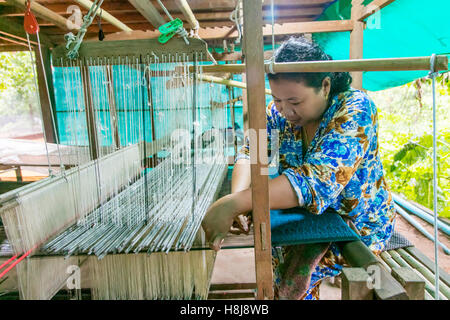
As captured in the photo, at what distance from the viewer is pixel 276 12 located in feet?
10.8

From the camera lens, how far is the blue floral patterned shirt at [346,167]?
0.85 metres

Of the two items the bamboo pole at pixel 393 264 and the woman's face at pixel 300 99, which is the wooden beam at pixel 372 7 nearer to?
the woman's face at pixel 300 99

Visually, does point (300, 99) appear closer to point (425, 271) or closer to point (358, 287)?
point (358, 287)

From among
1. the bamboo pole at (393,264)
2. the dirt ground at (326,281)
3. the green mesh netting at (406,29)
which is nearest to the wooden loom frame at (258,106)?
the bamboo pole at (393,264)

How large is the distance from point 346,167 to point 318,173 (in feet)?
0.32

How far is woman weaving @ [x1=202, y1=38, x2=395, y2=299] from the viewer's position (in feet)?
2.77

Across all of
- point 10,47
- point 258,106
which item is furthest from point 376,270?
point 10,47

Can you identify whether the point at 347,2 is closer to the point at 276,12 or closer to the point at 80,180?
the point at 276,12

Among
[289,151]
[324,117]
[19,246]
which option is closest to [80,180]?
[19,246]

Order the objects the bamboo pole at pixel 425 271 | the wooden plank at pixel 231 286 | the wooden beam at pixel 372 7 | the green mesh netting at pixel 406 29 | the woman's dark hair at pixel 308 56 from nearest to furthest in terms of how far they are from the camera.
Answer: the woman's dark hair at pixel 308 56 → the bamboo pole at pixel 425 271 → the wooden beam at pixel 372 7 → the green mesh netting at pixel 406 29 → the wooden plank at pixel 231 286

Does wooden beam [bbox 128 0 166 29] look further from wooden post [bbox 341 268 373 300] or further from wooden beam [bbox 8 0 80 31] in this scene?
wooden post [bbox 341 268 373 300]

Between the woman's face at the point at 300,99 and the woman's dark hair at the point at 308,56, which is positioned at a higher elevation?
the woman's dark hair at the point at 308,56

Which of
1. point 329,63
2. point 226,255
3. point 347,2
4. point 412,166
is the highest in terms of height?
point 347,2
